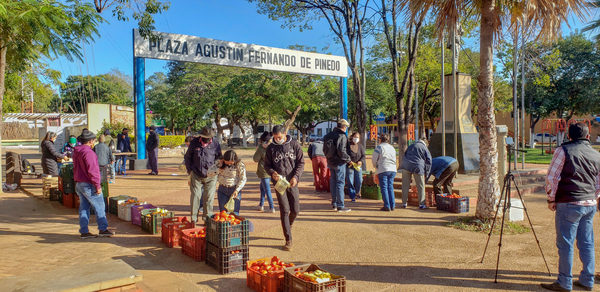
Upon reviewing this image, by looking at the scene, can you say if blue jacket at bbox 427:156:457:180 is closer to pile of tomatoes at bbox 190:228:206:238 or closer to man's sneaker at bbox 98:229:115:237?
pile of tomatoes at bbox 190:228:206:238

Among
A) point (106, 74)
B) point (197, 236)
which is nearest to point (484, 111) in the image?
point (197, 236)

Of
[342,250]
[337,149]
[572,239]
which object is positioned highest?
[337,149]

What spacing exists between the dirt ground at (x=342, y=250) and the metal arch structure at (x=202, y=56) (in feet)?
19.1

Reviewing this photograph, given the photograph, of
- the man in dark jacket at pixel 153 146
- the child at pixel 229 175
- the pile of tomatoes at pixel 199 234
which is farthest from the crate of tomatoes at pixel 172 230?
the man in dark jacket at pixel 153 146

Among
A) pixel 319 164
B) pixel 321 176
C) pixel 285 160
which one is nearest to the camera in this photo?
pixel 285 160

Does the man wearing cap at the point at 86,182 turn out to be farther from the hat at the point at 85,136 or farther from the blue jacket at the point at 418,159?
the blue jacket at the point at 418,159

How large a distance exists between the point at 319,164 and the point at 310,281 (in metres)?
7.51

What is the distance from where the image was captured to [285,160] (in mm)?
6082

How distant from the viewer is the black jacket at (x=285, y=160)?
6070mm

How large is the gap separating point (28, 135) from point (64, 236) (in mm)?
52712

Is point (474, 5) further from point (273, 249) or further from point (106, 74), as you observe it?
point (106, 74)

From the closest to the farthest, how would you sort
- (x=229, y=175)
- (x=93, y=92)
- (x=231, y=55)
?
(x=229, y=175) → (x=231, y=55) → (x=93, y=92)

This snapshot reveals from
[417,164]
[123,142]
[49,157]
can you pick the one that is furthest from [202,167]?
[123,142]

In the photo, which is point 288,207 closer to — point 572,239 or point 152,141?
point 572,239
